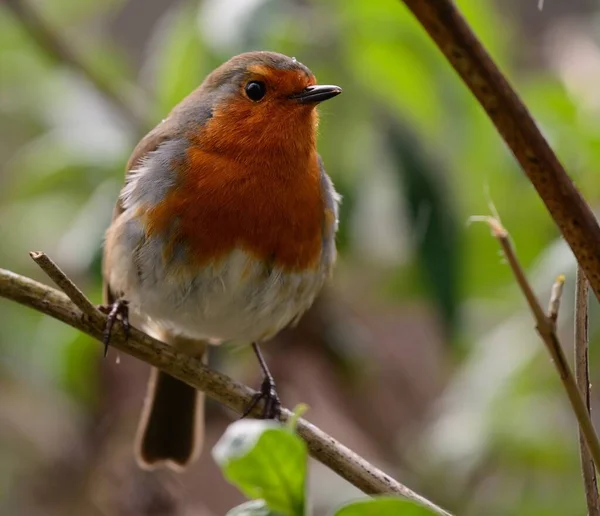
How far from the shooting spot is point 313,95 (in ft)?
7.72

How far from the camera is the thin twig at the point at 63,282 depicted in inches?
53.1

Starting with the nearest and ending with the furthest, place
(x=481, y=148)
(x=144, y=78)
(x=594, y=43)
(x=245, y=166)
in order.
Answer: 1. (x=245, y=166)
2. (x=481, y=148)
3. (x=594, y=43)
4. (x=144, y=78)

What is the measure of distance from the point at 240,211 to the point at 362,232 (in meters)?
0.64

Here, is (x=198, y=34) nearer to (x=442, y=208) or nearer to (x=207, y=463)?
(x=442, y=208)

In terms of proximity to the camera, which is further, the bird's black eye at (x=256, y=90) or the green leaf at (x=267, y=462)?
the bird's black eye at (x=256, y=90)

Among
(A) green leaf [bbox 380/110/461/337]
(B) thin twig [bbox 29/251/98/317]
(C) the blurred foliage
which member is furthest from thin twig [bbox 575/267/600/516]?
(A) green leaf [bbox 380/110/461/337]

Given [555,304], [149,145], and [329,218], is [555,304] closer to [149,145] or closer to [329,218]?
[329,218]

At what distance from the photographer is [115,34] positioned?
530cm

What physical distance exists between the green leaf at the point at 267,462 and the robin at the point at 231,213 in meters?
1.27

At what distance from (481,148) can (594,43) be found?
840 millimetres

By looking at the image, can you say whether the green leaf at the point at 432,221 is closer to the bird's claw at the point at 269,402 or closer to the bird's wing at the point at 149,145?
the bird's claw at the point at 269,402

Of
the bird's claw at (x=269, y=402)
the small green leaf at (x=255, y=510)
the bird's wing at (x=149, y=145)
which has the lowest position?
the small green leaf at (x=255, y=510)

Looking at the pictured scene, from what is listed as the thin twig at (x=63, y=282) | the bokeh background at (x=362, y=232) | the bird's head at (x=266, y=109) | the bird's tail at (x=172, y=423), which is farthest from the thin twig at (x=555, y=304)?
the bird's tail at (x=172, y=423)

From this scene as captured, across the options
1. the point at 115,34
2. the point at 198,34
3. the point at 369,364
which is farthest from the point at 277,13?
the point at 115,34
